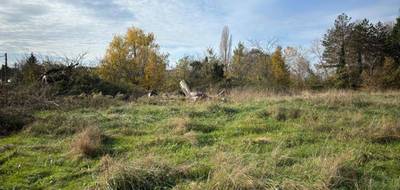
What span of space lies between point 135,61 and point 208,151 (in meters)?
35.1

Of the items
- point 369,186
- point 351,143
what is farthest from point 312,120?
point 369,186

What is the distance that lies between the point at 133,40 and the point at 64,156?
37.1m

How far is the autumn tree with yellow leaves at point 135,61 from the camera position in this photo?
132 feet

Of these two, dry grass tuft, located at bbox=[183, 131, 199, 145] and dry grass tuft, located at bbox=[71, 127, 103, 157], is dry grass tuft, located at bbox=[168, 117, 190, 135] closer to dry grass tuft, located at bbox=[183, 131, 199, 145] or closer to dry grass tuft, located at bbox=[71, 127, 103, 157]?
dry grass tuft, located at bbox=[183, 131, 199, 145]

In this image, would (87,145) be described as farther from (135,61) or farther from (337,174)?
(135,61)

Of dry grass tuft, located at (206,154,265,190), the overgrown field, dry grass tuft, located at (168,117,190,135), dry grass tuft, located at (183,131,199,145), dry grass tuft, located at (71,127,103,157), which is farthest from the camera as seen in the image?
dry grass tuft, located at (168,117,190,135)

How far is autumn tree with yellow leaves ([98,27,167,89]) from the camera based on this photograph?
132 ft

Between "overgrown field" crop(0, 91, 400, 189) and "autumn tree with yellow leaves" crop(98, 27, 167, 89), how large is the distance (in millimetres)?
27511

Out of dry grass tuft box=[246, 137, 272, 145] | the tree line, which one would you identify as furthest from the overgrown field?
the tree line

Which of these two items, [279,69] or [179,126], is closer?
[179,126]

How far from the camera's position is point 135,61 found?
1655 inches

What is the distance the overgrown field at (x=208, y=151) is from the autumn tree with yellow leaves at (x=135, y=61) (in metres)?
27.5

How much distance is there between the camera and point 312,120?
10844 mm

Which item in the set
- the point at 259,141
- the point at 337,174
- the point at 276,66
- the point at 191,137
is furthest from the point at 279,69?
the point at 337,174
